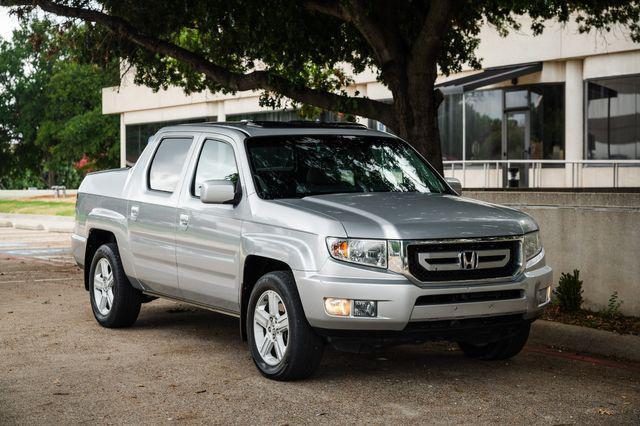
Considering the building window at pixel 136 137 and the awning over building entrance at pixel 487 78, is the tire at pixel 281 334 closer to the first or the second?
the awning over building entrance at pixel 487 78

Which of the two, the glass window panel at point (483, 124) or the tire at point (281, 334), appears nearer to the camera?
the tire at point (281, 334)

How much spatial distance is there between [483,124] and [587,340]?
19764 mm

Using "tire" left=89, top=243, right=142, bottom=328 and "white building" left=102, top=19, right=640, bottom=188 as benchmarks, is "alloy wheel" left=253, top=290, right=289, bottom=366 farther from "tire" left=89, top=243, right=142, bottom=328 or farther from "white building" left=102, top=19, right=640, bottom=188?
"white building" left=102, top=19, right=640, bottom=188

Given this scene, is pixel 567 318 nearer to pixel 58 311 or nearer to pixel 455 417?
pixel 455 417

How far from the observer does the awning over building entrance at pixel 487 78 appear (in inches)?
1023

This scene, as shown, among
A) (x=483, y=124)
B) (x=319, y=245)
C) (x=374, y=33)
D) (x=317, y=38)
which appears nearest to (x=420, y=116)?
(x=374, y=33)

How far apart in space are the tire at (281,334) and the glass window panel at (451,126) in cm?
2191

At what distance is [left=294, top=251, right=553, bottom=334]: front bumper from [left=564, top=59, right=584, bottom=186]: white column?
19.7 meters

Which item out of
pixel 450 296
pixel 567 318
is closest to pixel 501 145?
pixel 567 318

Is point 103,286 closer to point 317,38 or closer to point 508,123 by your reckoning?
point 317,38

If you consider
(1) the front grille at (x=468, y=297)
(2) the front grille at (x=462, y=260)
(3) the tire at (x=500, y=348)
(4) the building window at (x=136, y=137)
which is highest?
(4) the building window at (x=136, y=137)

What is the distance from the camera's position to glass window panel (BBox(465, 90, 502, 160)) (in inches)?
1102

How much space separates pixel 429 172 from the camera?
8.88 m

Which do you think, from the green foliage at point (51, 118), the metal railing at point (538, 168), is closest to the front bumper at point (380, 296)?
the metal railing at point (538, 168)
